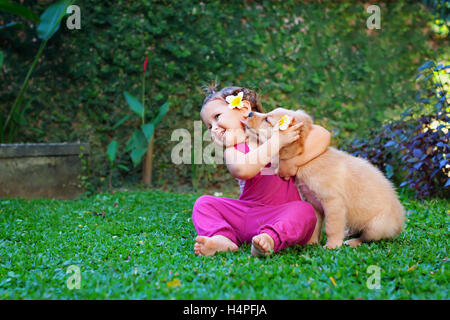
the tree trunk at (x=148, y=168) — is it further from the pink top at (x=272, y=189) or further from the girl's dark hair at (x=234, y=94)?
the pink top at (x=272, y=189)

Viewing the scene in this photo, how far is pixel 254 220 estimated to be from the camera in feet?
9.33

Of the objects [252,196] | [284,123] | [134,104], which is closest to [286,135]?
[284,123]

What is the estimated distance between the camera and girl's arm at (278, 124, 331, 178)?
2.67m

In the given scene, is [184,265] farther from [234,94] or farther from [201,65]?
[201,65]

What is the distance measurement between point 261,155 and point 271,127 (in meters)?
0.22

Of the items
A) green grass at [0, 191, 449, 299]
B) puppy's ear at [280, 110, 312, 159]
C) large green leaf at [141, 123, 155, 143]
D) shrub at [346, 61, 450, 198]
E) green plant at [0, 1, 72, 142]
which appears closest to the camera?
green grass at [0, 191, 449, 299]

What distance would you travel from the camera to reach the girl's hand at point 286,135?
2547 millimetres

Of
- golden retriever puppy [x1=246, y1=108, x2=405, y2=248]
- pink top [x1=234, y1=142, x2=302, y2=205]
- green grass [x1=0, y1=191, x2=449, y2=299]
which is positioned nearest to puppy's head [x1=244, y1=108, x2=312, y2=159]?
golden retriever puppy [x1=246, y1=108, x2=405, y2=248]

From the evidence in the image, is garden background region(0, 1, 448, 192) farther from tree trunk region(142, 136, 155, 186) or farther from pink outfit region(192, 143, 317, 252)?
pink outfit region(192, 143, 317, 252)

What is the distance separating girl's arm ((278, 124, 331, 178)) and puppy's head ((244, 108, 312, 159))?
30 millimetres

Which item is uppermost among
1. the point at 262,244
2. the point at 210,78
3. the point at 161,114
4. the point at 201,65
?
the point at 201,65

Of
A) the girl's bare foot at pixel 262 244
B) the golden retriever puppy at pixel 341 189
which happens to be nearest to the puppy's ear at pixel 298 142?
the golden retriever puppy at pixel 341 189
